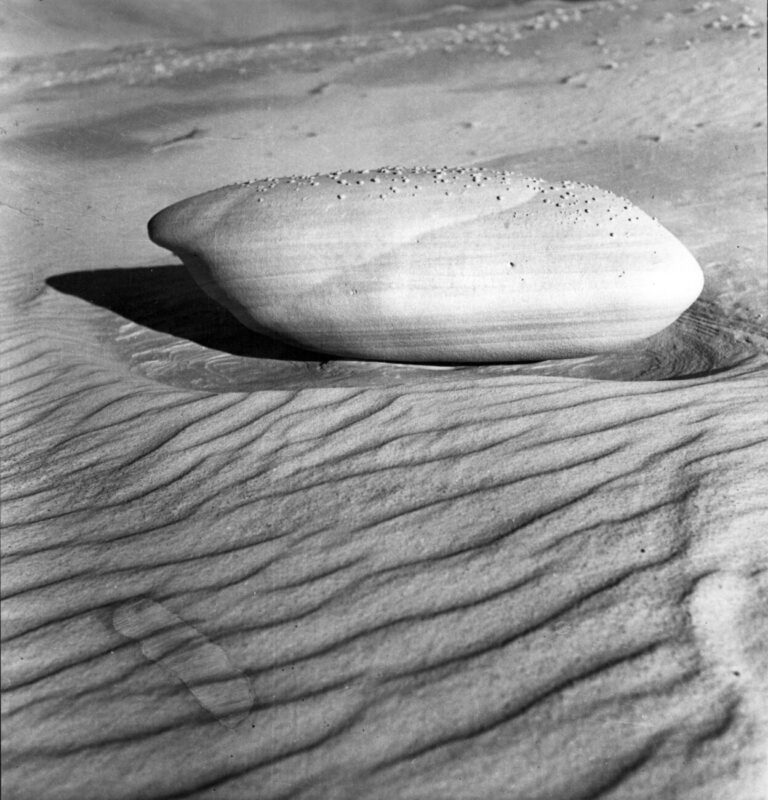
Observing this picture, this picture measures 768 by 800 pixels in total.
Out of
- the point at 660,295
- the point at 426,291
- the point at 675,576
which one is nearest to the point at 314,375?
the point at 426,291

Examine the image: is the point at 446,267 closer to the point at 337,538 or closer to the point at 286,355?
the point at 286,355

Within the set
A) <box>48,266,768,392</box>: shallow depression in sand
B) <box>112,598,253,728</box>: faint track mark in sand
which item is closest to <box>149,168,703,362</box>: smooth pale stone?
<box>48,266,768,392</box>: shallow depression in sand

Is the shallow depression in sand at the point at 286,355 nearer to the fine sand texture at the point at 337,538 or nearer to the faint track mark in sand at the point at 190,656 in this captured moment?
the fine sand texture at the point at 337,538

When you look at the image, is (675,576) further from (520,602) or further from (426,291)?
(426,291)

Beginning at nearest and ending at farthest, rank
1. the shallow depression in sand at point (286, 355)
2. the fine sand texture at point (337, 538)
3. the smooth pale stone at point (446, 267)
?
the fine sand texture at point (337, 538)
the smooth pale stone at point (446, 267)
the shallow depression in sand at point (286, 355)

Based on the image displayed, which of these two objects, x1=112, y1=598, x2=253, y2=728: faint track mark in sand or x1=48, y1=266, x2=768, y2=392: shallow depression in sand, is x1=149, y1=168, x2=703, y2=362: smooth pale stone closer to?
x1=48, y1=266, x2=768, y2=392: shallow depression in sand

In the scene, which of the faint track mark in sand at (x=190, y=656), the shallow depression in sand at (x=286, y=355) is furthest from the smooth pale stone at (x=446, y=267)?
the faint track mark in sand at (x=190, y=656)

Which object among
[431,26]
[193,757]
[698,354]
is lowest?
[698,354]

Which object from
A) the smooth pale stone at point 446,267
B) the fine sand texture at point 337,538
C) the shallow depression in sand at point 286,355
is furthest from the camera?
the shallow depression in sand at point 286,355

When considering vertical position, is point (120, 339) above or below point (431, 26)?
below
